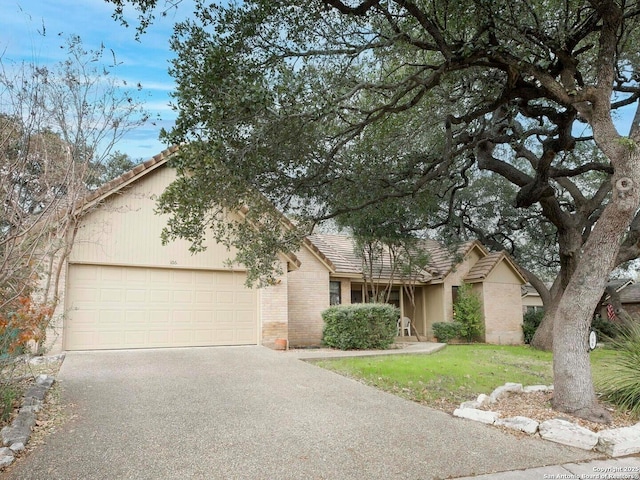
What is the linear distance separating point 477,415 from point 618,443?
1.77m

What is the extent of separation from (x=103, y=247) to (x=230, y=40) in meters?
8.29

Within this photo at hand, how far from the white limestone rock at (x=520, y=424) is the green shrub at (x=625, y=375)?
199 centimetres

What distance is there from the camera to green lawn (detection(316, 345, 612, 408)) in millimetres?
9039

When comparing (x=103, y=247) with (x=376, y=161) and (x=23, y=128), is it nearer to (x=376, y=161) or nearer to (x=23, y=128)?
(x=23, y=128)

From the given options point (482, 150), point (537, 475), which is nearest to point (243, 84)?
point (537, 475)

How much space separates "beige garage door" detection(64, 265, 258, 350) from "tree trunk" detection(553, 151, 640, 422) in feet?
31.4

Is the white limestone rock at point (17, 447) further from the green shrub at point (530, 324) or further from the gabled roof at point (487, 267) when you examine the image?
the green shrub at point (530, 324)

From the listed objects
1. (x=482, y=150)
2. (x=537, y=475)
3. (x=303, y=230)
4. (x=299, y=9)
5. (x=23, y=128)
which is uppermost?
(x=299, y=9)

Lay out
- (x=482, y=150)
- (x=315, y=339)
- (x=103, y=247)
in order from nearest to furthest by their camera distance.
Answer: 1. (x=482, y=150)
2. (x=103, y=247)
3. (x=315, y=339)

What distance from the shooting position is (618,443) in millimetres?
5641

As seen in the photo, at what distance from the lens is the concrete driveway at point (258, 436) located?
15.9 ft

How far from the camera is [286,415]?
6.95 m

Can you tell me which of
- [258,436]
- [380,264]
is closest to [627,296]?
[380,264]

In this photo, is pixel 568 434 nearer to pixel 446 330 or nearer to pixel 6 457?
pixel 6 457
